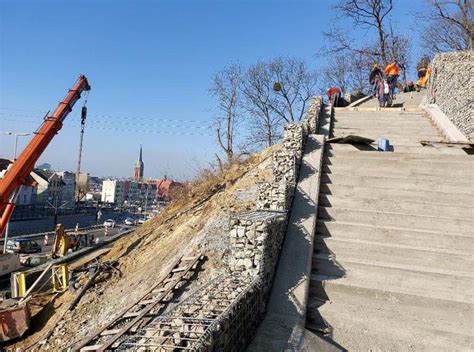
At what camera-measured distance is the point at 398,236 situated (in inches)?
279

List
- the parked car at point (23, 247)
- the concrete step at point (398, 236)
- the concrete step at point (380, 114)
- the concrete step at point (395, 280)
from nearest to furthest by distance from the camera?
the concrete step at point (395, 280) → the concrete step at point (398, 236) → the concrete step at point (380, 114) → the parked car at point (23, 247)

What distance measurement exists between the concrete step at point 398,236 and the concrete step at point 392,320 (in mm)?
1272

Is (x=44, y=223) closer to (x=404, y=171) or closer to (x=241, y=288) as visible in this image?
(x=404, y=171)

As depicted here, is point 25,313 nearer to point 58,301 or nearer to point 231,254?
point 58,301

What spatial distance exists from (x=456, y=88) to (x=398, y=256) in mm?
9772

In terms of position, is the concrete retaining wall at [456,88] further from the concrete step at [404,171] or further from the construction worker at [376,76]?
the concrete step at [404,171]

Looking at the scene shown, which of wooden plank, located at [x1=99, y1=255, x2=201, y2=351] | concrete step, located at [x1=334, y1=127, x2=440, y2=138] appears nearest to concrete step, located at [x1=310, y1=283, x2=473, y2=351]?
wooden plank, located at [x1=99, y1=255, x2=201, y2=351]

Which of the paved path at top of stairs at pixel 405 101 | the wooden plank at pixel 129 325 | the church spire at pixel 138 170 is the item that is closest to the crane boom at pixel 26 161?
the wooden plank at pixel 129 325

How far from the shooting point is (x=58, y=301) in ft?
37.5

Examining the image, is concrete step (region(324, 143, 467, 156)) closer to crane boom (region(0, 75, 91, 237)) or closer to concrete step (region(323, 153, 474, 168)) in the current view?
concrete step (region(323, 153, 474, 168))

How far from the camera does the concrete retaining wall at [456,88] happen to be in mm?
12469

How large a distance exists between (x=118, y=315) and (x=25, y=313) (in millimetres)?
5065

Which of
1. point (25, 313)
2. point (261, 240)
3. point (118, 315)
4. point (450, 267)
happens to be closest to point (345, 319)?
point (261, 240)

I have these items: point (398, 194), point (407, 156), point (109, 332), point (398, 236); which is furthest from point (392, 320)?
point (407, 156)
